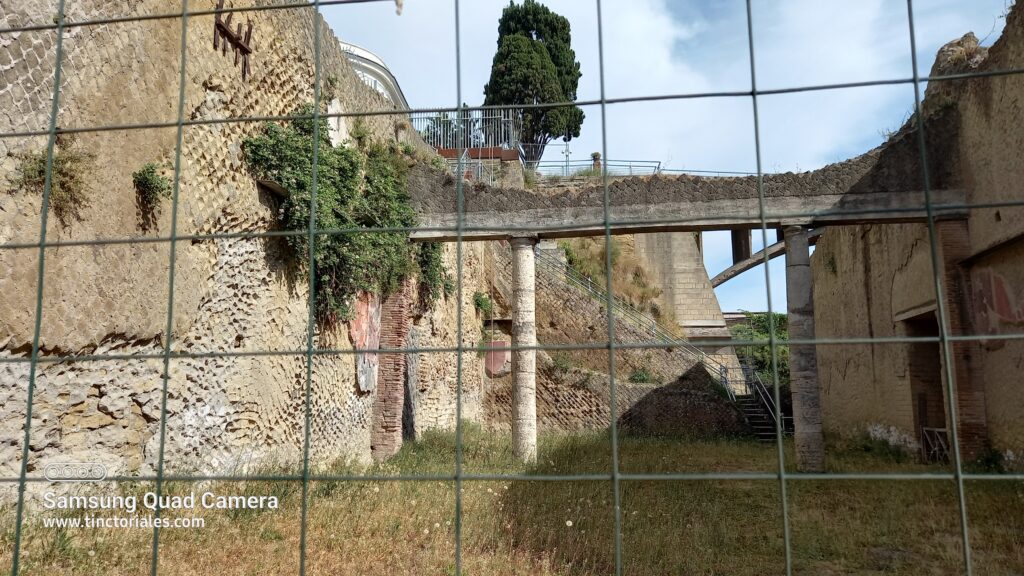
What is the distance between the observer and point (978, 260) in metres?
9.84

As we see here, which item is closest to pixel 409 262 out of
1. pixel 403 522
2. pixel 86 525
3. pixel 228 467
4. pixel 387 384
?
pixel 387 384

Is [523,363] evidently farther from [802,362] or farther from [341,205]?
[802,362]

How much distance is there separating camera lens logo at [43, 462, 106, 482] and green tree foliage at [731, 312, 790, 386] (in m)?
17.6

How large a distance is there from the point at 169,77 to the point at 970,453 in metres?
10.6

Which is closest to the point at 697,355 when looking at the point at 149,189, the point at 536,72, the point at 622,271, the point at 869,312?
the point at 869,312

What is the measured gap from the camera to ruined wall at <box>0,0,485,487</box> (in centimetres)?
487

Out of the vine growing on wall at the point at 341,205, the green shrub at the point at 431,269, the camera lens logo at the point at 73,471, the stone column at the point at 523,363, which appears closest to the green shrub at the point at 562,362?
the green shrub at the point at 431,269

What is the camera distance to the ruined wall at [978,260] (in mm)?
8867

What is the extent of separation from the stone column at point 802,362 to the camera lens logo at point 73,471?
8837mm

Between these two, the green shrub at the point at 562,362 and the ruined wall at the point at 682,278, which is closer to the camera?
the green shrub at the point at 562,362

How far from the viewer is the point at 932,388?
1195 centimetres

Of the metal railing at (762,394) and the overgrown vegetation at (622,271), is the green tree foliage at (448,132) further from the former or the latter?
the metal railing at (762,394)

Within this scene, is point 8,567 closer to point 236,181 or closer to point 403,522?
point 403,522

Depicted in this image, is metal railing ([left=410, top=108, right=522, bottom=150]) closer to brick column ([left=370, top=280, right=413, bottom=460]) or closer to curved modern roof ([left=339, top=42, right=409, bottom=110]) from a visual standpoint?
curved modern roof ([left=339, top=42, right=409, bottom=110])
